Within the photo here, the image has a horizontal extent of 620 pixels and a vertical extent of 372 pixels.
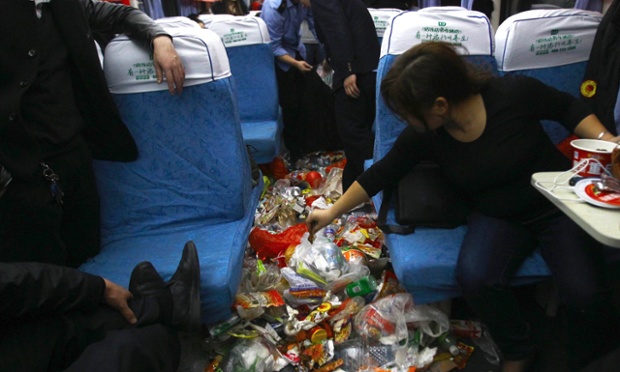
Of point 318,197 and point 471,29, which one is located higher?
point 471,29

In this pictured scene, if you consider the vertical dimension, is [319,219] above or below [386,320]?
above

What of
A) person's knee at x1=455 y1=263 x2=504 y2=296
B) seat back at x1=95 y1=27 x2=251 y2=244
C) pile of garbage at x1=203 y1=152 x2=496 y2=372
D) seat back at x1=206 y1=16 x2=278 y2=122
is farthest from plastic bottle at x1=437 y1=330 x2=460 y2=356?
seat back at x1=206 y1=16 x2=278 y2=122

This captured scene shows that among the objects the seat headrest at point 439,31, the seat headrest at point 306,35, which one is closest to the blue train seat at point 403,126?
the seat headrest at point 439,31

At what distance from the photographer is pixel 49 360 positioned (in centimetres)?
122

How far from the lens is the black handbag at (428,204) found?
1.71 meters

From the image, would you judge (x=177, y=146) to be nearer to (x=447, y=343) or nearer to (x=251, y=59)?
(x=447, y=343)

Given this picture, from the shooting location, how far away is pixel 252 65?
130 inches

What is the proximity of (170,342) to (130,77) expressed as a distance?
1097 mm

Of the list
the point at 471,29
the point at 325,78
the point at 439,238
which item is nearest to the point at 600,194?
the point at 439,238

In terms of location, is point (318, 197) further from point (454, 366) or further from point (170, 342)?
point (170, 342)

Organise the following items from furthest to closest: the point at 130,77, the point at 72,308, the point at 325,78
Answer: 1. the point at 325,78
2. the point at 130,77
3. the point at 72,308

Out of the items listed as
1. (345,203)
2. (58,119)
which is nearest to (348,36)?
(345,203)

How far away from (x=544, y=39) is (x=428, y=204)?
3.28 feet

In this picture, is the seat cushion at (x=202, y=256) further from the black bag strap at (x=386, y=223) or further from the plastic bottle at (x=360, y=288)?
the black bag strap at (x=386, y=223)
